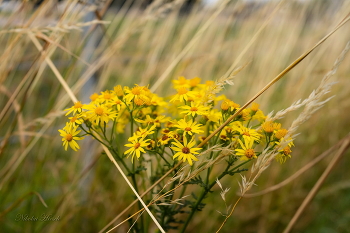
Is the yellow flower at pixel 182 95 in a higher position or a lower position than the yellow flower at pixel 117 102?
lower

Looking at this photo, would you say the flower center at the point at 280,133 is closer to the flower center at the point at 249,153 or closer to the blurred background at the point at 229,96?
the flower center at the point at 249,153

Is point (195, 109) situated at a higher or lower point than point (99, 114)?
lower

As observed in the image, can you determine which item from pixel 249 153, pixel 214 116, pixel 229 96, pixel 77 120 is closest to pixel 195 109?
pixel 214 116

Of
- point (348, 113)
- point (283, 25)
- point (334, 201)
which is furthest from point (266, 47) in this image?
point (334, 201)

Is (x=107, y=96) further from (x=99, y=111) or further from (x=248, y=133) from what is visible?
(x=248, y=133)

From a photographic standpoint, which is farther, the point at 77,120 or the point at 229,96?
the point at 229,96

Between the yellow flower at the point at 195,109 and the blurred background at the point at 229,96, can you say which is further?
the blurred background at the point at 229,96

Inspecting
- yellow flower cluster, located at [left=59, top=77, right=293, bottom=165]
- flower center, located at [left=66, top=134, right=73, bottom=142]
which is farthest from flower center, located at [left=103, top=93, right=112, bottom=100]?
flower center, located at [left=66, top=134, right=73, bottom=142]

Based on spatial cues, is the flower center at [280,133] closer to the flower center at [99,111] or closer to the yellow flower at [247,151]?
the yellow flower at [247,151]

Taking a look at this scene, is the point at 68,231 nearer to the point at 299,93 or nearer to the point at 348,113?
the point at 299,93

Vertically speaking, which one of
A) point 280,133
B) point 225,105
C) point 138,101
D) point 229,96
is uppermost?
point 138,101

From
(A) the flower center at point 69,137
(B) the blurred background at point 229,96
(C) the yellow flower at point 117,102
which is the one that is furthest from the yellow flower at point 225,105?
(B) the blurred background at point 229,96
